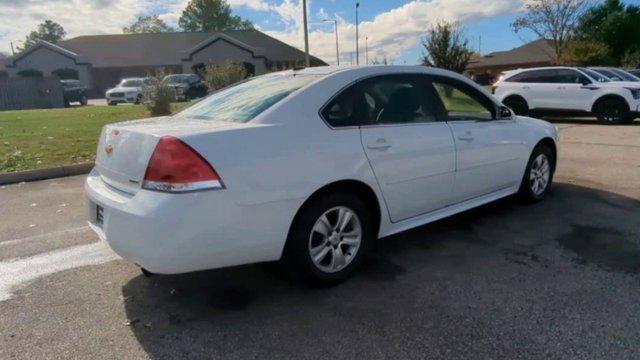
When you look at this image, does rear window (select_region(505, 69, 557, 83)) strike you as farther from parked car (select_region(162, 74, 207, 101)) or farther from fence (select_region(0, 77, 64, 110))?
fence (select_region(0, 77, 64, 110))

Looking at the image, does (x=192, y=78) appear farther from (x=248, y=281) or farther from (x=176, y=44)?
(x=248, y=281)

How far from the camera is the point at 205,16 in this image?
7875 centimetres

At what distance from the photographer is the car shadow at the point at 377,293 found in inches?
109

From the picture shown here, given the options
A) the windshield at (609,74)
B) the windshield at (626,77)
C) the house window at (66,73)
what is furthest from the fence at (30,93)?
the windshield at (626,77)

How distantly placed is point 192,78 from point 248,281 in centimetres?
2623

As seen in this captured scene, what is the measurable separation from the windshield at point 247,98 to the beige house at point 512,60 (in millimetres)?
45229

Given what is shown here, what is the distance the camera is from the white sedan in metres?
2.76

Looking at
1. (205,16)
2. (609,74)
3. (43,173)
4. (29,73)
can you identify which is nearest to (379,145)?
(43,173)

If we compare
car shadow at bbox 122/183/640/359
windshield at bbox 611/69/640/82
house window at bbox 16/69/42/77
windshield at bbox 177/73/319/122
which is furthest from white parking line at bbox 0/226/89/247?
house window at bbox 16/69/42/77

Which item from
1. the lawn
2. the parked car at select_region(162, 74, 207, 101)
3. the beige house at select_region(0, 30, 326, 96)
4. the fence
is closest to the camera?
the lawn

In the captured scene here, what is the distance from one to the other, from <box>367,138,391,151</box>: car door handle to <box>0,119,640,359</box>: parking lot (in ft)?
3.17

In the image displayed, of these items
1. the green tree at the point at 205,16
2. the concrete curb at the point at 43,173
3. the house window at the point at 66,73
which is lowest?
the concrete curb at the point at 43,173

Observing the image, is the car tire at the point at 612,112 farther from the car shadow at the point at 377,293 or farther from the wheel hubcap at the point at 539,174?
the car shadow at the point at 377,293

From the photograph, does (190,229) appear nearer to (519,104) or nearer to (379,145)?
(379,145)
